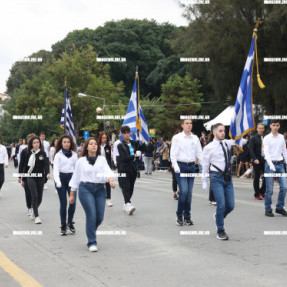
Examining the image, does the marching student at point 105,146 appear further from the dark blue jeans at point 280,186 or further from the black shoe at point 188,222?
→ the dark blue jeans at point 280,186

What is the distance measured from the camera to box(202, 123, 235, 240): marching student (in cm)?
743

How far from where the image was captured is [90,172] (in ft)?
22.7

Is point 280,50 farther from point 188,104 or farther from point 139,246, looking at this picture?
point 188,104

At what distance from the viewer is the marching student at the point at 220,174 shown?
7.43 m

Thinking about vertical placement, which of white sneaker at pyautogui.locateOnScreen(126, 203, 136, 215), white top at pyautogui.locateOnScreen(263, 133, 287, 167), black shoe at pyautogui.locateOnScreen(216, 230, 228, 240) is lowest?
black shoe at pyautogui.locateOnScreen(216, 230, 228, 240)

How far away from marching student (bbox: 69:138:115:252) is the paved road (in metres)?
0.37

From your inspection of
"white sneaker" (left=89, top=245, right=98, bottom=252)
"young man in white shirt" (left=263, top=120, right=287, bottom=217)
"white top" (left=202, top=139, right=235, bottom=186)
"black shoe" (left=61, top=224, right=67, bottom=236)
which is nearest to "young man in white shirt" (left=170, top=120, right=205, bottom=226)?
"white top" (left=202, top=139, right=235, bottom=186)

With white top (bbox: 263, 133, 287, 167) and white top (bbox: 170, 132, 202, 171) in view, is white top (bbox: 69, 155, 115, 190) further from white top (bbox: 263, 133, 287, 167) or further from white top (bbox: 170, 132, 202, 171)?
white top (bbox: 263, 133, 287, 167)

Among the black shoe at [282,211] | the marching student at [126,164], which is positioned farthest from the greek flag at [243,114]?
the marching student at [126,164]

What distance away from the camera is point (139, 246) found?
704cm

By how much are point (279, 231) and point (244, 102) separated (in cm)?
500

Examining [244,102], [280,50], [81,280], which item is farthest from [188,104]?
[81,280]

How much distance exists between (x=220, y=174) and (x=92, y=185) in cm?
196

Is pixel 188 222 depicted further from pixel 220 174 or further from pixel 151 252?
pixel 151 252
